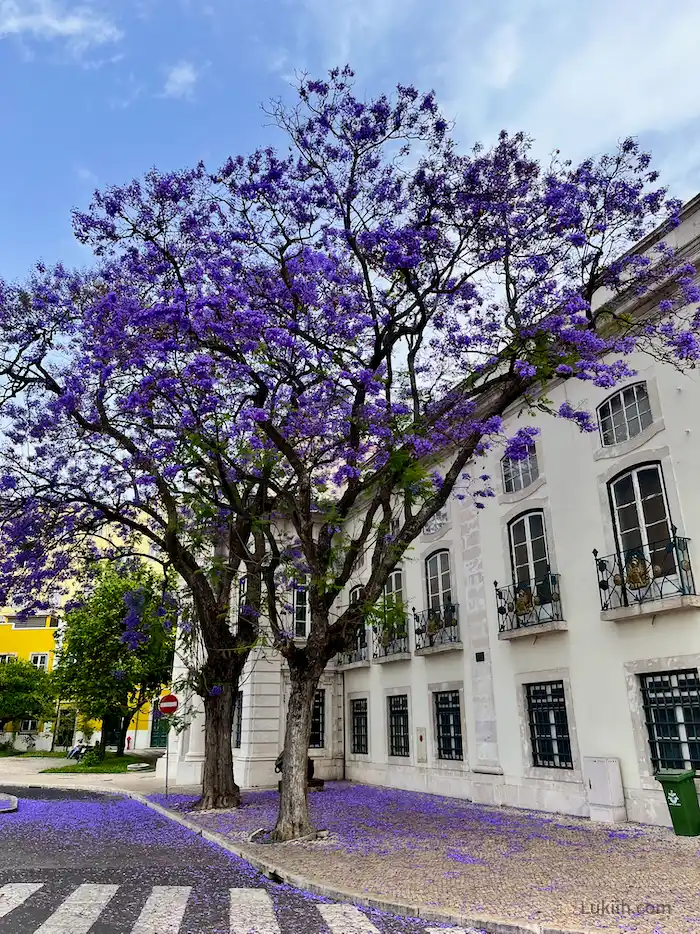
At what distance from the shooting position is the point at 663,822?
9.83 m

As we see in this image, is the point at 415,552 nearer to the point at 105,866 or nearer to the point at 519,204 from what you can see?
the point at 519,204

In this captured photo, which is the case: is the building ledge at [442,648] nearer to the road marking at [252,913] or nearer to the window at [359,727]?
the window at [359,727]

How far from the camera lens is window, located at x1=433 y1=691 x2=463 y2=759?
14.7m

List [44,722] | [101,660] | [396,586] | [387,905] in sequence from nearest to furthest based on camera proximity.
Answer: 1. [387,905]
2. [396,586]
3. [101,660]
4. [44,722]

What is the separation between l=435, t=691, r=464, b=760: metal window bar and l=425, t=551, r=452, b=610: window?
6.79 ft

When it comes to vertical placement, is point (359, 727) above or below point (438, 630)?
below

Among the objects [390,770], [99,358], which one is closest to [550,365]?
[99,358]

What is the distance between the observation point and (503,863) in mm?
7730

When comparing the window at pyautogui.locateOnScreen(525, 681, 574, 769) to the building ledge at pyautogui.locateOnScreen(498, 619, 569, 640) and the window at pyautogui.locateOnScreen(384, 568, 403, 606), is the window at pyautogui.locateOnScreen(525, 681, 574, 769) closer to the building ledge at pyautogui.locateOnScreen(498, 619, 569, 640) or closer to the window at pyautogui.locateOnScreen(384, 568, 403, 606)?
the building ledge at pyautogui.locateOnScreen(498, 619, 569, 640)

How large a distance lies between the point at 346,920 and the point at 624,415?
9.22 metres

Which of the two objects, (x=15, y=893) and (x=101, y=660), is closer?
(x=15, y=893)

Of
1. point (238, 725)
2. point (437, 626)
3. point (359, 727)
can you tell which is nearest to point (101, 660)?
point (238, 725)

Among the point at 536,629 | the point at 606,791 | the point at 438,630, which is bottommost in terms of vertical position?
the point at 606,791

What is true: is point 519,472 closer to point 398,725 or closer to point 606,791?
point 606,791
